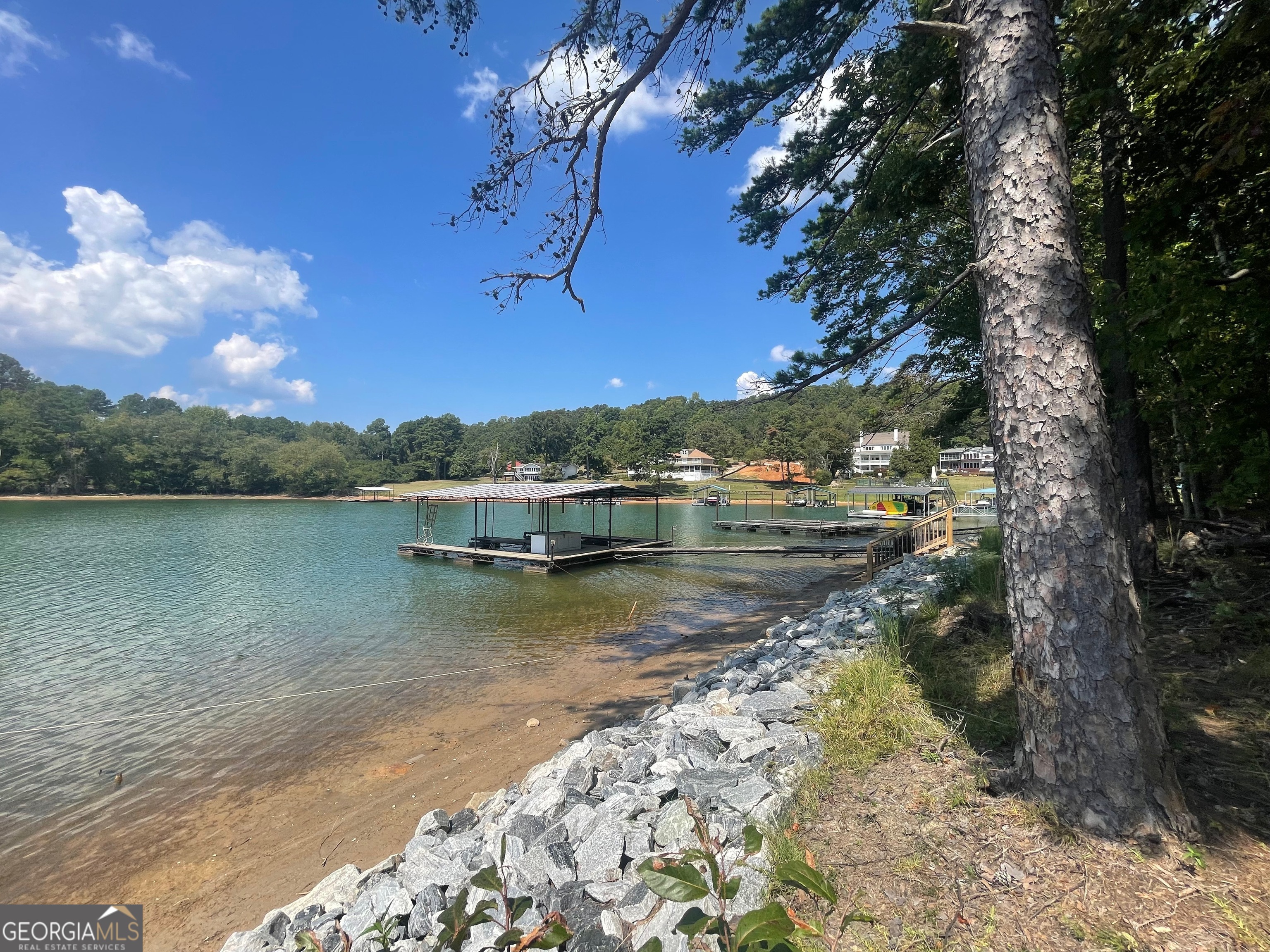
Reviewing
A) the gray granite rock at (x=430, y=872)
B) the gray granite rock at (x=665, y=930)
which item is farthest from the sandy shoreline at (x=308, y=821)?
the gray granite rock at (x=665, y=930)

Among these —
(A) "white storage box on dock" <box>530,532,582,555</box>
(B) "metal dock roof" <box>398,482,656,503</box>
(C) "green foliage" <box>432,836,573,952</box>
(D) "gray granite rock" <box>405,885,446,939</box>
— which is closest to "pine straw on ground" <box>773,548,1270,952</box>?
(C) "green foliage" <box>432,836,573,952</box>

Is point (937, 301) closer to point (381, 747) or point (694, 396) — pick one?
point (381, 747)

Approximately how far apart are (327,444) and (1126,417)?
287ft

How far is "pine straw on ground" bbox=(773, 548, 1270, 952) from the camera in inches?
66.0

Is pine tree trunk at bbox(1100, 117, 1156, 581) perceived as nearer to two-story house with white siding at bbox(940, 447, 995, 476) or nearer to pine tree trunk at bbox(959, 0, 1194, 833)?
pine tree trunk at bbox(959, 0, 1194, 833)

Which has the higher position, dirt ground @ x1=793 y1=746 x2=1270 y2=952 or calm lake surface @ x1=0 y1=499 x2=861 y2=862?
dirt ground @ x1=793 y1=746 x2=1270 y2=952

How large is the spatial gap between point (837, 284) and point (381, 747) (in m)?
7.97

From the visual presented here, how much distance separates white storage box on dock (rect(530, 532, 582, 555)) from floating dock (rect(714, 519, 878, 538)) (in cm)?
1332

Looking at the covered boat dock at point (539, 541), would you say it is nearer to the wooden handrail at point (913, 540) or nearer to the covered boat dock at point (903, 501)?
the wooden handrail at point (913, 540)

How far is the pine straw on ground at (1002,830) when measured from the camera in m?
1.68

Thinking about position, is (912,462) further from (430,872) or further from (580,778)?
(430,872)

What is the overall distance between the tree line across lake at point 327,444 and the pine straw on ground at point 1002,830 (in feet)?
107

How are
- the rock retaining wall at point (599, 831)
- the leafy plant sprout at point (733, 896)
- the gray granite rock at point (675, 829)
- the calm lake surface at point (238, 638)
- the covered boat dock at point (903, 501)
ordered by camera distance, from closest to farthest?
the leafy plant sprout at point (733, 896) → the rock retaining wall at point (599, 831) → the gray granite rock at point (675, 829) → the calm lake surface at point (238, 638) → the covered boat dock at point (903, 501)

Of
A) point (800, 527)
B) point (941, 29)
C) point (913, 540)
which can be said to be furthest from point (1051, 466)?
point (800, 527)
